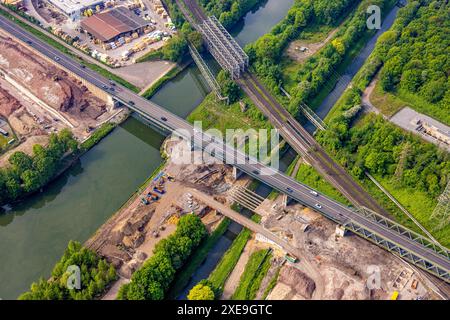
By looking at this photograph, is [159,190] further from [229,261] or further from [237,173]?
[229,261]

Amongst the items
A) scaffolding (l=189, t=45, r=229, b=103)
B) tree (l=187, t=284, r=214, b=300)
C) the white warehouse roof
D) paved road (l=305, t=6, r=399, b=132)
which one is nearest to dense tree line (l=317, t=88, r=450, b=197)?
paved road (l=305, t=6, r=399, b=132)

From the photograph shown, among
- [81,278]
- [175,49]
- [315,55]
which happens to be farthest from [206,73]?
[81,278]

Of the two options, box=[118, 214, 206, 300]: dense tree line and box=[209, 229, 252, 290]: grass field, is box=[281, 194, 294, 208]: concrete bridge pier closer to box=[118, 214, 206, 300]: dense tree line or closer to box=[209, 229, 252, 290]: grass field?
box=[209, 229, 252, 290]: grass field

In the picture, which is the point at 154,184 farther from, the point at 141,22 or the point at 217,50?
the point at 141,22

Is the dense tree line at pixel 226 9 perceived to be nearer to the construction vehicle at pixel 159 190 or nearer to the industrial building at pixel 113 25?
the industrial building at pixel 113 25

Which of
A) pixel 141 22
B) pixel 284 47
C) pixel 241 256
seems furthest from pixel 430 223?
pixel 141 22
